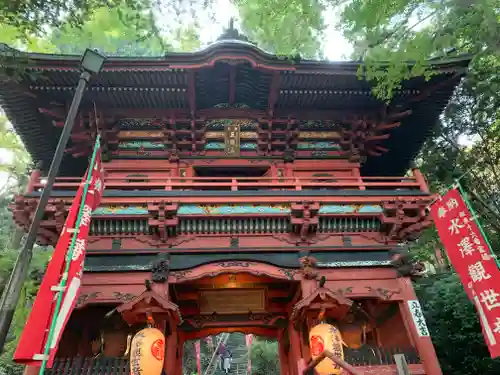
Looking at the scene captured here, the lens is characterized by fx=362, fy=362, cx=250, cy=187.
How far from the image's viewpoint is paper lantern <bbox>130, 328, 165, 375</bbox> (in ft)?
21.1

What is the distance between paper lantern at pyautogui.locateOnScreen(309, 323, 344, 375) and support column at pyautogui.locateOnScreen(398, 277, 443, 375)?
1.72 meters

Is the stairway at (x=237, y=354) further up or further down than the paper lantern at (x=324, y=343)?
further up

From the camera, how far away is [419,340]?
297 inches

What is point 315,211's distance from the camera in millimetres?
8391

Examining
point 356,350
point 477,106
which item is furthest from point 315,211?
point 477,106

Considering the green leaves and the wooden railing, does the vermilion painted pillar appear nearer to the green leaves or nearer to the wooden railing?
the wooden railing

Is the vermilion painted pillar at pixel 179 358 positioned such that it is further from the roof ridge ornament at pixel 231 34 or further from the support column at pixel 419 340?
the roof ridge ornament at pixel 231 34

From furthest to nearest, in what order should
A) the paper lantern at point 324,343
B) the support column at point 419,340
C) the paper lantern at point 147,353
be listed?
the support column at point 419,340 < the paper lantern at point 324,343 < the paper lantern at point 147,353

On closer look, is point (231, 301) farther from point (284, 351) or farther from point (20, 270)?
point (20, 270)

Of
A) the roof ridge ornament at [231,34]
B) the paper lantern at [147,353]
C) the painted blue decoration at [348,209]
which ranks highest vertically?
the roof ridge ornament at [231,34]

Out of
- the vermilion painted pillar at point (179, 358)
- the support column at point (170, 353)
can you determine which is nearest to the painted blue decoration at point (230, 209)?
the support column at point (170, 353)

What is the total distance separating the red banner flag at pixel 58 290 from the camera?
4902mm

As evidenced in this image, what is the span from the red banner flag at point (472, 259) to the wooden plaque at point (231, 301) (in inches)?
190

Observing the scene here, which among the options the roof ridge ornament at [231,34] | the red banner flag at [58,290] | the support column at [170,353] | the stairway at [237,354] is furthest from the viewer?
the stairway at [237,354]
